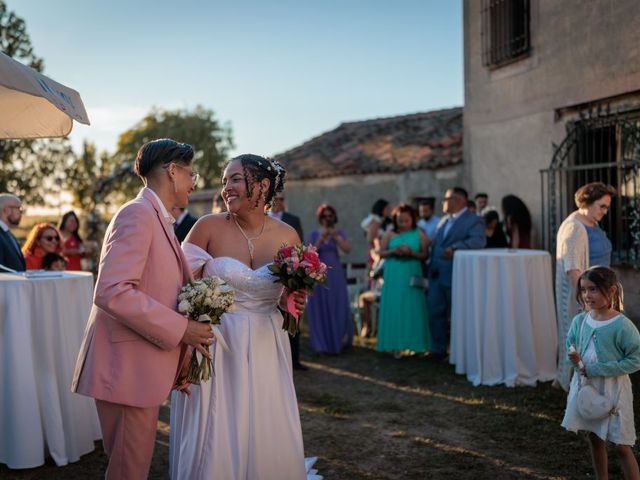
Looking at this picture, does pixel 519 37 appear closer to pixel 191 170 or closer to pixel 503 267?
pixel 503 267

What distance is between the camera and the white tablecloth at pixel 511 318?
736cm

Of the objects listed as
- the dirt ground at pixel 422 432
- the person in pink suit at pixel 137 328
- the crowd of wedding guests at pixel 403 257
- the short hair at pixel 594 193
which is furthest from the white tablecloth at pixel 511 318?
the person in pink suit at pixel 137 328

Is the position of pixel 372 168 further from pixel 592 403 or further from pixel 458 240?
pixel 592 403

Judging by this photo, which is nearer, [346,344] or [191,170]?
[191,170]

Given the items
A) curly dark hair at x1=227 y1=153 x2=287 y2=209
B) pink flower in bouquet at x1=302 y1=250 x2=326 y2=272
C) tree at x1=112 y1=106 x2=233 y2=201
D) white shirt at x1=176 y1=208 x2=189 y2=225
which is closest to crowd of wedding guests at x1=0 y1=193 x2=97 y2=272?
white shirt at x1=176 y1=208 x2=189 y2=225

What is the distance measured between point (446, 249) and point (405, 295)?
0.92 m

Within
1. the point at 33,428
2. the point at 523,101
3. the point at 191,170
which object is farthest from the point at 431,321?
the point at 191,170

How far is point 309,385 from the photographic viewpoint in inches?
303

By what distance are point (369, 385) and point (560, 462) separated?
2.91 m

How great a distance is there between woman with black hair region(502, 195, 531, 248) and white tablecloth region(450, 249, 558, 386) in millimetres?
1885

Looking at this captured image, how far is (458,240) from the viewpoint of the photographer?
8.45 meters

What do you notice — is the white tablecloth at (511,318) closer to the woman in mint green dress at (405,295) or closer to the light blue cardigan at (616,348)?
the woman in mint green dress at (405,295)

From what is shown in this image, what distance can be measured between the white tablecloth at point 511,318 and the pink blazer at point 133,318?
5.02 meters

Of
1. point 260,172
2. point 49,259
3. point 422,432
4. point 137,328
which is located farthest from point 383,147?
point 137,328
